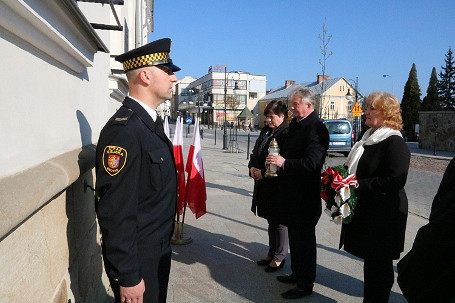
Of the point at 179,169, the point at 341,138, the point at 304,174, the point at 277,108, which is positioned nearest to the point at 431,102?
the point at 341,138

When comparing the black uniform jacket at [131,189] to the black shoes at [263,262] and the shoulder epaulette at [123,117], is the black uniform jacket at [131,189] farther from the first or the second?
the black shoes at [263,262]

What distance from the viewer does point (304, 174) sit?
3.71m

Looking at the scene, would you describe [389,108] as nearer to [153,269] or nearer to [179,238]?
[153,269]

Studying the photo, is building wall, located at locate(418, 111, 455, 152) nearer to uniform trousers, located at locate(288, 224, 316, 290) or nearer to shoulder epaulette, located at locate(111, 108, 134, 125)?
uniform trousers, located at locate(288, 224, 316, 290)

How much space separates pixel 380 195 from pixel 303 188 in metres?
0.76

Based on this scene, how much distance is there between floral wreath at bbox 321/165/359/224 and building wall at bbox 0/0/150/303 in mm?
1945

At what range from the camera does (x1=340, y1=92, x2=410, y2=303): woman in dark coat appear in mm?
3062

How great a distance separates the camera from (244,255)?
4938 mm

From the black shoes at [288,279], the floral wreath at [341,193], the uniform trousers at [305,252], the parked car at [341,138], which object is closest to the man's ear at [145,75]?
the floral wreath at [341,193]

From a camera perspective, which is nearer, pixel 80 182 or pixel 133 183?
pixel 133 183

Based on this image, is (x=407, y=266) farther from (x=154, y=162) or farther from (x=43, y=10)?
(x=43, y=10)

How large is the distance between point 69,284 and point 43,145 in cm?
87

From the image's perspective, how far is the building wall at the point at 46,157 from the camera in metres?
1.51

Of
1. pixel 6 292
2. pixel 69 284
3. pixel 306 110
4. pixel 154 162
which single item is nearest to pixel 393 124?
pixel 306 110
